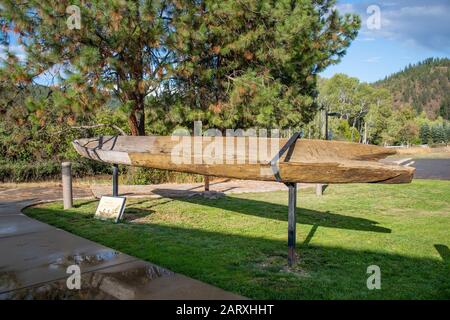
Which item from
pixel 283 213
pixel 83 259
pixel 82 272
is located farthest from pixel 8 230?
pixel 283 213

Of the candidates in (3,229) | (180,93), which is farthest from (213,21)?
(3,229)

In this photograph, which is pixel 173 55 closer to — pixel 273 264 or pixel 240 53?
pixel 240 53

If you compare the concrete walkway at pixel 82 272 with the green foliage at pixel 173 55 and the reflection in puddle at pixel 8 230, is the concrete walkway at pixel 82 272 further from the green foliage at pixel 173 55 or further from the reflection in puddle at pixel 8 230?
the green foliage at pixel 173 55

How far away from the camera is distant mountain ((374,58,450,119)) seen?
130m

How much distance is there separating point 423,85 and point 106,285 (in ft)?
539

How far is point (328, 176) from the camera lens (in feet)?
11.0

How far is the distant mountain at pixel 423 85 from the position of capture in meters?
130

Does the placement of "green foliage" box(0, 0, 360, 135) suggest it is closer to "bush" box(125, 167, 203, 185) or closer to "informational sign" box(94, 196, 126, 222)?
"bush" box(125, 167, 203, 185)

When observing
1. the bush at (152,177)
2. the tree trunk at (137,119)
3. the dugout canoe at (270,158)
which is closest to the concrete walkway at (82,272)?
the dugout canoe at (270,158)

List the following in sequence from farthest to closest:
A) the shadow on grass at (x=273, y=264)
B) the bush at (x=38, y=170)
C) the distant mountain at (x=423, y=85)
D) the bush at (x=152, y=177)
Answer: the distant mountain at (x=423, y=85), the bush at (x=38, y=170), the bush at (x=152, y=177), the shadow on grass at (x=273, y=264)

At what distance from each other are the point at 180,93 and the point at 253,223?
6.76m

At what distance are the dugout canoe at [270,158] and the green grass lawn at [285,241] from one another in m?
0.94

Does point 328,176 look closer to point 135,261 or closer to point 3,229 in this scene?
point 135,261

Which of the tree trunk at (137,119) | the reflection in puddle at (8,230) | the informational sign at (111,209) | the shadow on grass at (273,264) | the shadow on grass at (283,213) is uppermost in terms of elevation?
the tree trunk at (137,119)
